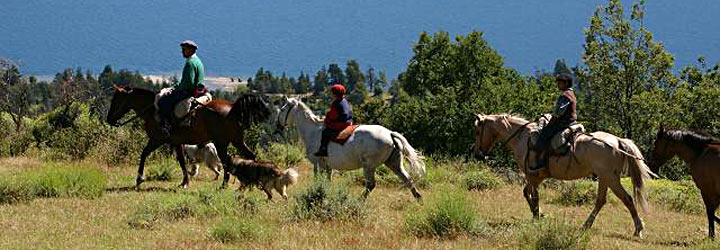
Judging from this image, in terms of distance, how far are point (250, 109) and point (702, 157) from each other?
7757mm

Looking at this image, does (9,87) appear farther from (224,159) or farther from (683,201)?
(683,201)

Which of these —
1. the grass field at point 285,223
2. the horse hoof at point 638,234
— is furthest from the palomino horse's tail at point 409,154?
the horse hoof at point 638,234

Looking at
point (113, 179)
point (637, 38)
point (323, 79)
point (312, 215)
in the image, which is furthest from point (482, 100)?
point (323, 79)

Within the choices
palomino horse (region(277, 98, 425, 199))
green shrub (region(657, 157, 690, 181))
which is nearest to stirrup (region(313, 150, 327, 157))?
palomino horse (region(277, 98, 425, 199))

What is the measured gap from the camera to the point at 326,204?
9898mm

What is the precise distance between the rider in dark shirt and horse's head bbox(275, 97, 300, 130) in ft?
14.6

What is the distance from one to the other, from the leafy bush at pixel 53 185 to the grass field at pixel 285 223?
0.03m

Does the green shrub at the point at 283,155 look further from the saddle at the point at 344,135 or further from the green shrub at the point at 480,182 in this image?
the saddle at the point at 344,135

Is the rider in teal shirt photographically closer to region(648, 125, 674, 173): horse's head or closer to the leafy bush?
the leafy bush

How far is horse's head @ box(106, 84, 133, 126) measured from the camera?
14.4 meters

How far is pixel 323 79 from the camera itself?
643 ft

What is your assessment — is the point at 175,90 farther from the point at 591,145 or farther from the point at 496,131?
the point at 591,145

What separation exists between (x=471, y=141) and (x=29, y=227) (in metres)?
29.1

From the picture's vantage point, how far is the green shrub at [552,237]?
7.95 metres
